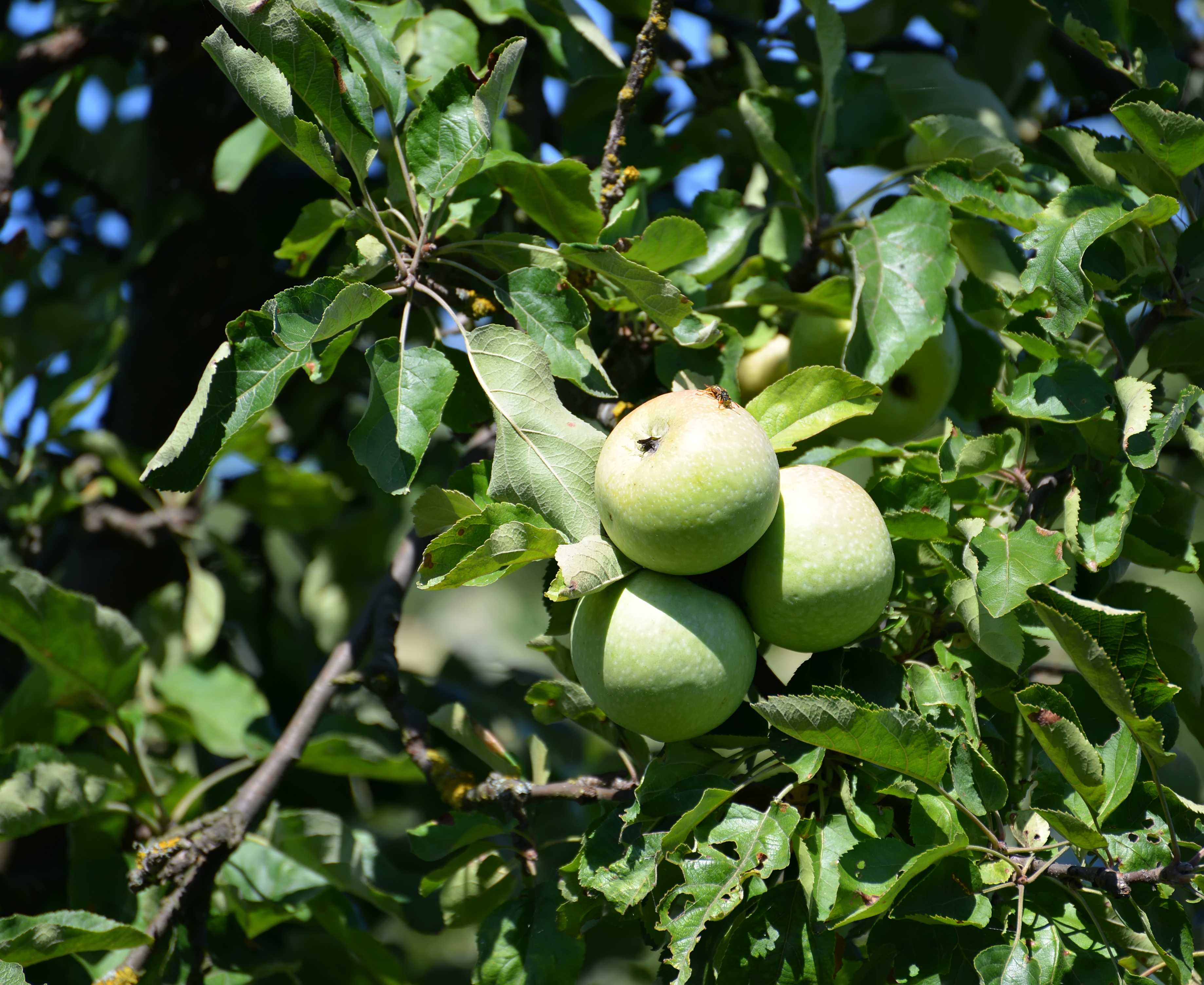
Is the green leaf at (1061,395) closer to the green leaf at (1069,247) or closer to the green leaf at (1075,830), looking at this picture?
the green leaf at (1069,247)

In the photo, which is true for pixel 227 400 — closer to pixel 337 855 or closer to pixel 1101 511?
pixel 337 855

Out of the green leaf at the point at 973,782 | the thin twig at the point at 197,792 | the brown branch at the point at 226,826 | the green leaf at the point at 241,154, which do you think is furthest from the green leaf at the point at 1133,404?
the thin twig at the point at 197,792

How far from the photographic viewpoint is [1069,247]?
1314mm

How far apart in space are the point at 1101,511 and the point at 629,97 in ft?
3.00

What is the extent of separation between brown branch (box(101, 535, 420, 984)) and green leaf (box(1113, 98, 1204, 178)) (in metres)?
1.42

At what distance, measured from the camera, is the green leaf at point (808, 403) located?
4.35ft

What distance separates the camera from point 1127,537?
1429 millimetres

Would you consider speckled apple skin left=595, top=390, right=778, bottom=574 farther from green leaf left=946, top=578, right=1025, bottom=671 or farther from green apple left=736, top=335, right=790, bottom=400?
green apple left=736, top=335, right=790, bottom=400

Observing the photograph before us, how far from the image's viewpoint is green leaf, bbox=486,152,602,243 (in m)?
1.46

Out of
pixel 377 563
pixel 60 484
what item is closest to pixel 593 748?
pixel 377 563

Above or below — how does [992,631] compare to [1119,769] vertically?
above

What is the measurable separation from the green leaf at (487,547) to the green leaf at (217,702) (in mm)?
1243

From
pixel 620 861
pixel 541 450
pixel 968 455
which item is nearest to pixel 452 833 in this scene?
pixel 620 861

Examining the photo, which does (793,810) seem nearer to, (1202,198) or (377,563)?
(1202,198)
